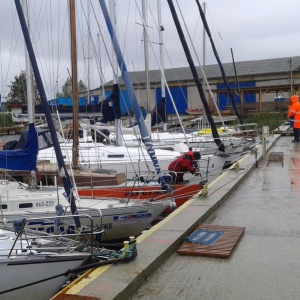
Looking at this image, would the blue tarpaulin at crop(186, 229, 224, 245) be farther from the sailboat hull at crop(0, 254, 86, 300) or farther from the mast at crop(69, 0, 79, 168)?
the mast at crop(69, 0, 79, 168)

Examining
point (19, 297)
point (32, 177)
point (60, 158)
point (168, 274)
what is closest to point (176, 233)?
point (168, 274)

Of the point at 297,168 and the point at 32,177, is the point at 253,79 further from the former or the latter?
the point at 32,177

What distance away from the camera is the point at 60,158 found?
345 inches

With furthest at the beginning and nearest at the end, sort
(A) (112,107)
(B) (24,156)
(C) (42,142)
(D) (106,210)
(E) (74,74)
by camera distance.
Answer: (A) (112,107) < (E) (74,74) < (C) (42,142) < (B) (24,156) < (D) (106,210)

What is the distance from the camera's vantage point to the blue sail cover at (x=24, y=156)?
1100 centimetres

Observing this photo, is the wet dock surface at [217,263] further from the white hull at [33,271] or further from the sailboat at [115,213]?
the sailboat at [115,213]

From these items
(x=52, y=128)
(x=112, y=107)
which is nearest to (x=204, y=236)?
(x=52, y=128)

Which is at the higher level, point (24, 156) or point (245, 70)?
point (245, 70)

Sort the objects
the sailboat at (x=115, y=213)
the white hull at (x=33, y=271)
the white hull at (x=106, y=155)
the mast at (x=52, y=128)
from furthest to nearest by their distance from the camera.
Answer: the white hull at (x=106, y=155), the sailboat at (x=115, y=213), the mast at (x=52, y=128), the white hull at (x=33, y=271)

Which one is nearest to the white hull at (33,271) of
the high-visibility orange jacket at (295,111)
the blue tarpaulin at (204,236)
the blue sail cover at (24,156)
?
the blue tarpaulin at (204,236)

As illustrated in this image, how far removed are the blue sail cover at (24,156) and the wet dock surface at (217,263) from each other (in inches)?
148

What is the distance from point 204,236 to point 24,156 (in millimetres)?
5382

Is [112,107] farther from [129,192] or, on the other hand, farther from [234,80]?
[234,80]

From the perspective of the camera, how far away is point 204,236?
712cm
